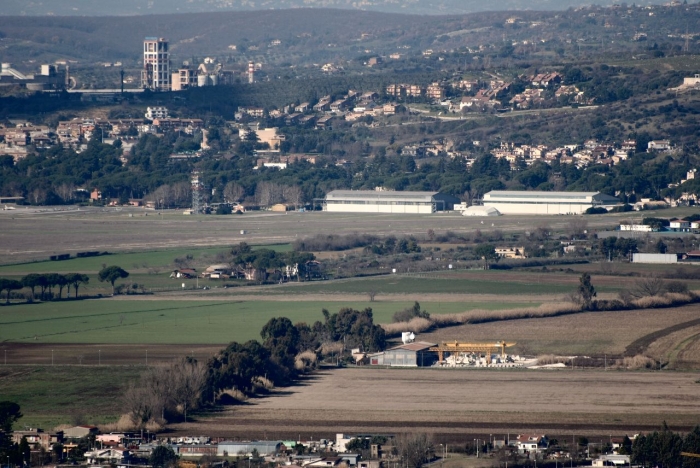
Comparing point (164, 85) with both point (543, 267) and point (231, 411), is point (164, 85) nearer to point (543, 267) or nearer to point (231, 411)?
point (543, 267)

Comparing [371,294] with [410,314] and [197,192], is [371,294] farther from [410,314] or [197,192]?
[197,192]

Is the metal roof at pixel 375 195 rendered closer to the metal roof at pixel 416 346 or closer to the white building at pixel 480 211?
the white building at pixel 480 211

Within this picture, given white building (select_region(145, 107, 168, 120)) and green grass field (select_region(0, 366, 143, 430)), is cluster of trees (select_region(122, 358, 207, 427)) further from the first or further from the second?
white building (select_region(145, 107, 168, 120))

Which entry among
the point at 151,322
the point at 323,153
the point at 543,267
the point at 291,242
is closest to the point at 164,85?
the point at 323,153

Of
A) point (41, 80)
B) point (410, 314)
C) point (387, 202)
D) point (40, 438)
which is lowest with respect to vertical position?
point (40, 438)

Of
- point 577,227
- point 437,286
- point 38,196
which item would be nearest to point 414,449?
point 437,286

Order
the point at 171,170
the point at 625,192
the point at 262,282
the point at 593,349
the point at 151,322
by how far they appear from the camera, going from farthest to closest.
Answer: the point at 171,170 < the point at 625,192 < the point at 262,282 < the point at 151,322 < the point at 593,349

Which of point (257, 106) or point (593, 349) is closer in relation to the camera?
point (593, 349)
